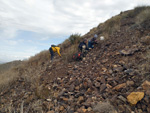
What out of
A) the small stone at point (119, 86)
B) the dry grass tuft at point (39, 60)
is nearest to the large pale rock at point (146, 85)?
the small stone at point (119, 86)

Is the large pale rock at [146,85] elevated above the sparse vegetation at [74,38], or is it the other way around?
the sparse vegetation at [74,38]

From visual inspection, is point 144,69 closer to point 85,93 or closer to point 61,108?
point 85,93

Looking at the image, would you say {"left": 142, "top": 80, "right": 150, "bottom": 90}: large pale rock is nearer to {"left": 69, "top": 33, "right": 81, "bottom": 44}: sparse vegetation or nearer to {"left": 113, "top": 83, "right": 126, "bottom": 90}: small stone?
{"left": 113, "top": 83, "right": 126, "bottom": 90}: small stone

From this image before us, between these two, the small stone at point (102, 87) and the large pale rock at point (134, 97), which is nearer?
the large pale rock at point (134, 97)

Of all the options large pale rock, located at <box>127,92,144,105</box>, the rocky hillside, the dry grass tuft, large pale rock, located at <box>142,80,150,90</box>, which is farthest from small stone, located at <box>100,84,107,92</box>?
the dry grass tuft

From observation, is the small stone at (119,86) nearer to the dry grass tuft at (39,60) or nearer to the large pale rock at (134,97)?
the large pale rock at (134,97)

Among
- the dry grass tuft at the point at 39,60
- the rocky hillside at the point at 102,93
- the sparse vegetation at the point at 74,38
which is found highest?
the sparse vegetation at the point at 74,38

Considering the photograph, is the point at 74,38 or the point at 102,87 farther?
the point at 74,38


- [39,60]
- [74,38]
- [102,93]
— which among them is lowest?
[102,93]

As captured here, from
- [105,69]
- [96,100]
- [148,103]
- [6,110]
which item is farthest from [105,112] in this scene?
[6,110]

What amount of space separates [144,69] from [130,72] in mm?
296

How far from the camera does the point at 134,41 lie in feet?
13.9

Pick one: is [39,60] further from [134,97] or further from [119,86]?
[134,97]

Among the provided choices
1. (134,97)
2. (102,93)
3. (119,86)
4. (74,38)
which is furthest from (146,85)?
(74,38)
